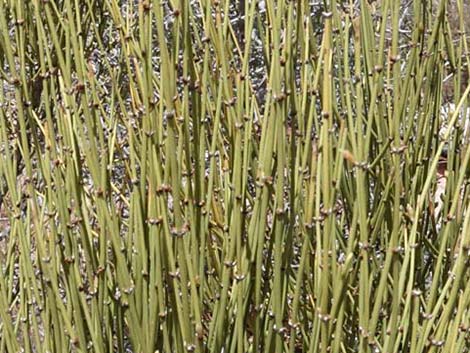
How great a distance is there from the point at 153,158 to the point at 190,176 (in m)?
0.07

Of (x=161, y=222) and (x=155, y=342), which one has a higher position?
(x=161, y=222)

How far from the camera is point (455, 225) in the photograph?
124cm

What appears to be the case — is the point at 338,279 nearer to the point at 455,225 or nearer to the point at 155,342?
the point at 155,342

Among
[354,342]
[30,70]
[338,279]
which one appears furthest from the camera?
[30,70]

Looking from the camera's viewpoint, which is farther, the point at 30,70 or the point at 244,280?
the point at 30,70

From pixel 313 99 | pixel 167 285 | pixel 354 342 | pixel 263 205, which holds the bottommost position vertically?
pixel 354 342

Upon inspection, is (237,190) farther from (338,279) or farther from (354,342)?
(354,342)

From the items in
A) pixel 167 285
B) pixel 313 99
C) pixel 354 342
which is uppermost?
pixel 313 99

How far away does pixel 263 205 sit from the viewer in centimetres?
96

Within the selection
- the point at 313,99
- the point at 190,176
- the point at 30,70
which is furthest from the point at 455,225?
the point at 30,70

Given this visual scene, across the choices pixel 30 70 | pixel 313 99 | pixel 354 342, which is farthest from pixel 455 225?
pixel 30 70

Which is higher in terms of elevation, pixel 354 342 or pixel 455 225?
pixel 455 225

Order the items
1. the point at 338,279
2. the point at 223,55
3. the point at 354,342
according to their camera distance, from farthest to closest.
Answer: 1. the point at 354,342
2. the point at 223,55
3. the point at 338,279

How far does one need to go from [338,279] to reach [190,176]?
225 mm
